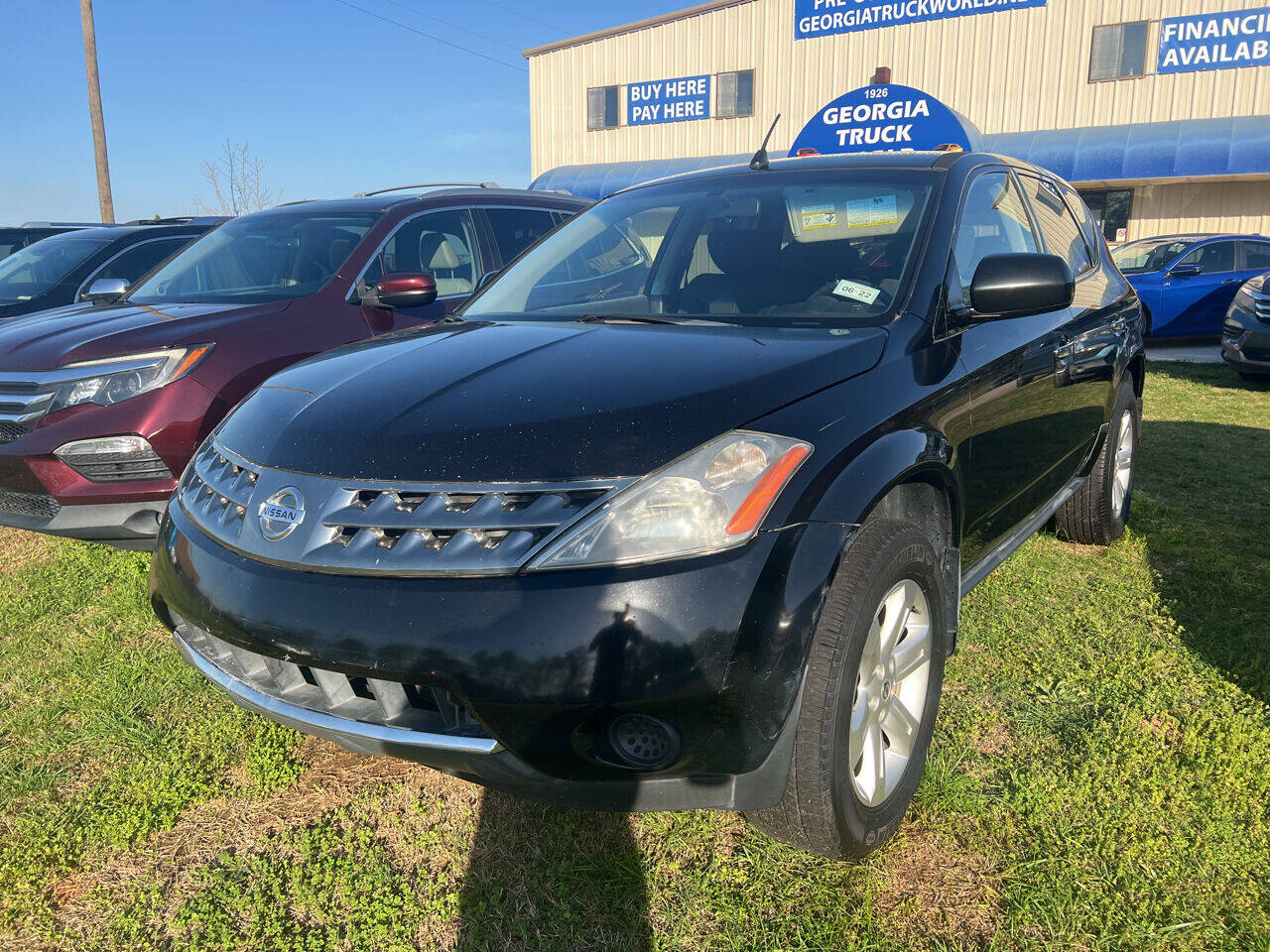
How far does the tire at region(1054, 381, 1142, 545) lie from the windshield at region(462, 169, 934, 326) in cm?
188

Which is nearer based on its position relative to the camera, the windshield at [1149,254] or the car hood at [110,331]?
the car hood at [110,331]

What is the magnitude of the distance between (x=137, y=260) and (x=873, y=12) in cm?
1863

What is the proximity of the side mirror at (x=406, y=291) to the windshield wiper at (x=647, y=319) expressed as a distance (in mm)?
1322

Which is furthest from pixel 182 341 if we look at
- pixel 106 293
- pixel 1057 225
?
pixel 1057 225

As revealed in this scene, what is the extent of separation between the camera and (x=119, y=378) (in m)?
3.72

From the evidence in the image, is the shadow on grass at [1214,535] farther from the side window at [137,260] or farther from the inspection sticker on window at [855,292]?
the side window at [137,260]

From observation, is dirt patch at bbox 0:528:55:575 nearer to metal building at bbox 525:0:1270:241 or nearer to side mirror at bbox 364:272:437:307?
side mirror at bbox 364:272:437:307

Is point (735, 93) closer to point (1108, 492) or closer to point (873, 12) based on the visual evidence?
point (873, 12)

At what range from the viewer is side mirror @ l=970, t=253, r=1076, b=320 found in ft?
7.93

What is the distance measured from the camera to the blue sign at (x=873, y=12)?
19.7 meters

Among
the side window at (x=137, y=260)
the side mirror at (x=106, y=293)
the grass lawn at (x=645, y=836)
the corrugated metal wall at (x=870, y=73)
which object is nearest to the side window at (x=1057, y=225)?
the grass lawn at (x=645, y=836)

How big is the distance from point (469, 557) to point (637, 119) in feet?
79.8

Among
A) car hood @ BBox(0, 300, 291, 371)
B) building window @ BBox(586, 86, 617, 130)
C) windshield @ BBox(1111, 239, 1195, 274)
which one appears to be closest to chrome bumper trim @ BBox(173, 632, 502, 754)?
car hood @ BBox(0, 300, 291, 371)

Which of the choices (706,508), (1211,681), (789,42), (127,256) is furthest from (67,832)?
(789,42)
